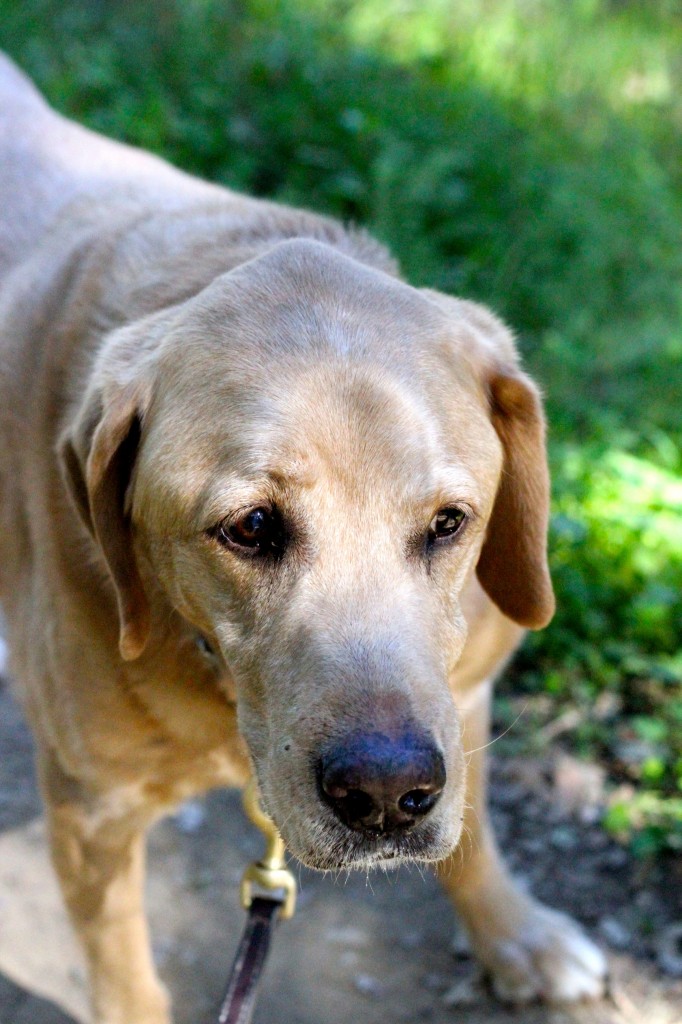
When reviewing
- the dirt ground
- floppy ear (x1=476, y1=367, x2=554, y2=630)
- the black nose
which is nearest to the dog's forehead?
floppy ear (x1=476, y1=367, x2=554, y2=630)

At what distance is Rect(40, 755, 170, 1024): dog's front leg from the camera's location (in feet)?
8.72

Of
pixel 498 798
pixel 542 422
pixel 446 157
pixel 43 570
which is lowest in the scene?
pixel 498 798

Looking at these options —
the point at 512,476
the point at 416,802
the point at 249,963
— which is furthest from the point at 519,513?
the point at 249,963

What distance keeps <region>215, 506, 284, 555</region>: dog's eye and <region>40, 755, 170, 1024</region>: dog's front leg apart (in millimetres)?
883

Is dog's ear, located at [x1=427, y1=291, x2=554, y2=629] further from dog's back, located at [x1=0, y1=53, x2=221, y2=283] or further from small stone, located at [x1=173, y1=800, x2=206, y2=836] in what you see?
small stone, located at [x1=173, y1=800, x2=206, y2=836]

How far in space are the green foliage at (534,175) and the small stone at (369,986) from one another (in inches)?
33.8

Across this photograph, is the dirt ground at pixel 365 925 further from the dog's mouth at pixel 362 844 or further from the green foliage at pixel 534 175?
the dog's mouth at pixel 362 844

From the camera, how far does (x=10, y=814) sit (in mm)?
3770

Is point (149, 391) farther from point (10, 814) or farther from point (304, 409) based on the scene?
point (10, 814)

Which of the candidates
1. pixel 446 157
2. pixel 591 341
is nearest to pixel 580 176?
pixel 446 157

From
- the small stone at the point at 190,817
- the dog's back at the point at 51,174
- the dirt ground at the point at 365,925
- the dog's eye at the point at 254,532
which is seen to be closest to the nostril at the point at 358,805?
the dog's eye at the point at 254,532

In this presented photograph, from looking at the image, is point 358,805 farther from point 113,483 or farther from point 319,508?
point 113,483

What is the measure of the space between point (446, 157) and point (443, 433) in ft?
13.0

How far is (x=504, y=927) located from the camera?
3.14 meters
